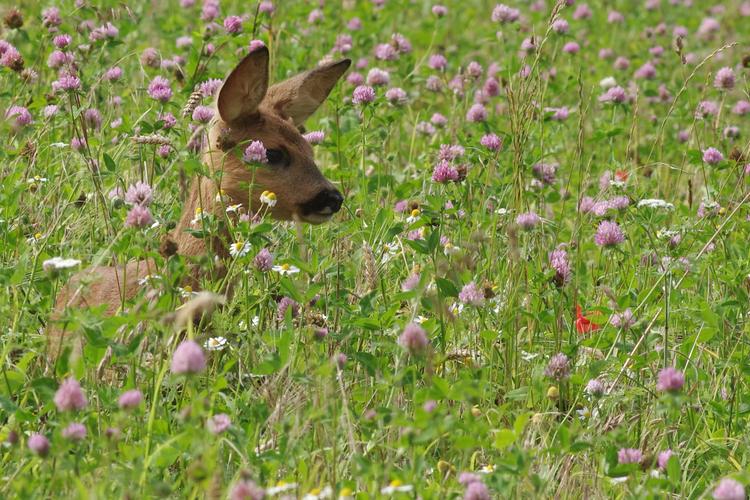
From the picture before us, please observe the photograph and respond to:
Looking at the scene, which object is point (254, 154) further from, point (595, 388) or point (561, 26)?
point (561, 26)

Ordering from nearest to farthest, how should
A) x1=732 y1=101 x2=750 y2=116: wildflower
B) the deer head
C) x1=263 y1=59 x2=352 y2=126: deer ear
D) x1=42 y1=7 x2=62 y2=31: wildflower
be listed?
the deer head < x1=263 y1=59 x2=352 y2=126: deer ear < x1=42 y1=7 x2=62 y2=31: wildflower < x1=732 y1=101 x2=750 y2=116: wildflower

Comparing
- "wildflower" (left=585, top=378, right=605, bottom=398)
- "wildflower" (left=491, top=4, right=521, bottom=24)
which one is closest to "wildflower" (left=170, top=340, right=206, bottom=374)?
"wildflower" (left=585, top=378, right=605, bottom=398)

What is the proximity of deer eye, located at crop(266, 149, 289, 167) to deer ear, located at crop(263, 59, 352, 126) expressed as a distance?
0.37 m

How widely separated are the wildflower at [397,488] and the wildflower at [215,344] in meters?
0.89

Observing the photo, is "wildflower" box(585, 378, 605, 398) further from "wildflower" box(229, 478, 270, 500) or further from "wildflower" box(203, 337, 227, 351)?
"wildflower" box(229, 478, 270, 500)

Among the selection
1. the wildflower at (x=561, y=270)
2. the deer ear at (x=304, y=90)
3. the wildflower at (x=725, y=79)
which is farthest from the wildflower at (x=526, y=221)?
the wildflower at (x=725, y=79)

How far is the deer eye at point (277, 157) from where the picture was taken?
4.63m

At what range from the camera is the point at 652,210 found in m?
4.34

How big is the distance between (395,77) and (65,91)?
8.71 ft

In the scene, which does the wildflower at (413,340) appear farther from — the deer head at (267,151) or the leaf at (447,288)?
the deer head at (267,151)

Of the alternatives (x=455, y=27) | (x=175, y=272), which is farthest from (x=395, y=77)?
(x=175, y=272)

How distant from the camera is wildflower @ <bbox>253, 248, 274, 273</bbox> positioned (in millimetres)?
3590

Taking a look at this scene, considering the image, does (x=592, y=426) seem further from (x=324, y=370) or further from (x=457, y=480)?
(x=324, y=370)

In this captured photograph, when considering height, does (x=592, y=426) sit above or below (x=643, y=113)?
above
